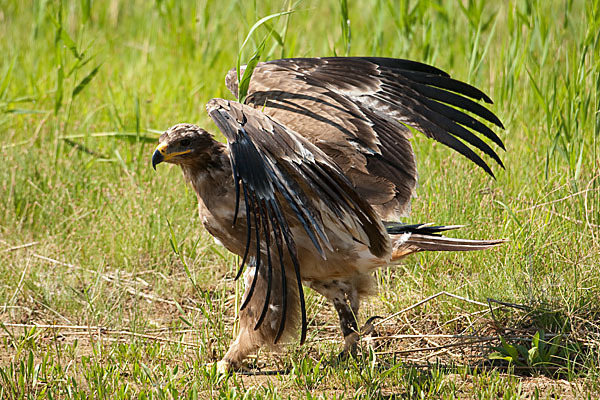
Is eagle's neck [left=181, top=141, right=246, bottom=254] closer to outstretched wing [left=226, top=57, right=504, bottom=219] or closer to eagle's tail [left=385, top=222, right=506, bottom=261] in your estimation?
outstretched wing [left=226, top=57, right=504, bottom=219]

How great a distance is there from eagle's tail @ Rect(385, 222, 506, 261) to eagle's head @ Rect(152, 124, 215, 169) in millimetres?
1105

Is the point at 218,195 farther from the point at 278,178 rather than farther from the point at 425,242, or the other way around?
the point at 425,242

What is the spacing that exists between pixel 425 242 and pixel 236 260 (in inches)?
43.1

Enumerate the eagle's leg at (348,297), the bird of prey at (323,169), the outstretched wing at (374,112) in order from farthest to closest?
1. the outstretched wing at (374,112)
2. the eagle's leg at (348,297)
3. the bird of prey at (323,169)

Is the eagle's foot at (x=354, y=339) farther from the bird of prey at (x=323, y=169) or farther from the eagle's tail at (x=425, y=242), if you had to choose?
the eagle's tail at (x=425, y=242)

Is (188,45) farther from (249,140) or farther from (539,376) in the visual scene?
(539,376)

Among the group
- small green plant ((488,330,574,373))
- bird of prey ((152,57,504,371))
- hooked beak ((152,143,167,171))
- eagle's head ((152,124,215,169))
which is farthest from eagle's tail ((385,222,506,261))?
hooked beak ((152,143,167,171))

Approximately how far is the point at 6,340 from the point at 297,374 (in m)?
1.54

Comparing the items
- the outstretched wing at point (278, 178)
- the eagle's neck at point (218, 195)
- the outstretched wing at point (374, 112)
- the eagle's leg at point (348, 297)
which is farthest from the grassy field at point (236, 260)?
the outstretched wing at point (278, 178)

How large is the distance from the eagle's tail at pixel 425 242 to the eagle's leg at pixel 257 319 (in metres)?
0.62

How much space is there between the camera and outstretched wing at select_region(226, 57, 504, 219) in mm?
3900

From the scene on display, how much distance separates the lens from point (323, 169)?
3041 millimetres

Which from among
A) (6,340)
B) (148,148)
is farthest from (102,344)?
(148,148)

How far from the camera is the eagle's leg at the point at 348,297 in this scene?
3752 mm
